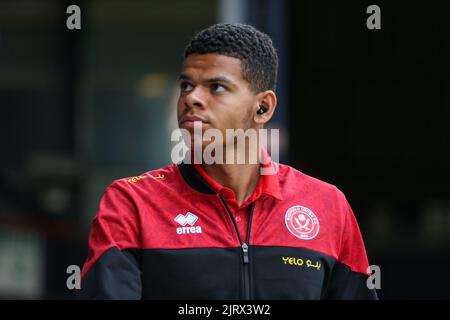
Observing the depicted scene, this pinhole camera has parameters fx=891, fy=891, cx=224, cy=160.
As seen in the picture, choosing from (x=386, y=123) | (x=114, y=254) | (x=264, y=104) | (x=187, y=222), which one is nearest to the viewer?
(x=114, y=254)

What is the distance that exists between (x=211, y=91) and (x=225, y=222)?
0.40 m

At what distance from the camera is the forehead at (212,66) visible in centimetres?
263

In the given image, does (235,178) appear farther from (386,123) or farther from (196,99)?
(386,123)

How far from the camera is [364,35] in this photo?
811 centimetres

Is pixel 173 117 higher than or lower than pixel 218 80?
lower

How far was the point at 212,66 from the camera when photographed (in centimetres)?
263

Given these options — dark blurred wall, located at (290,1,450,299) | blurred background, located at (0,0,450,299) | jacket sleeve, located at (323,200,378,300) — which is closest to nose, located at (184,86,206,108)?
jacket sleeve, located at (323,200,378,300)

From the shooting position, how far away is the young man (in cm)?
257

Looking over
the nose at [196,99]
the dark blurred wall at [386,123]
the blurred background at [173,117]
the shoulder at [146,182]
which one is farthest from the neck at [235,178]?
the dark blurred wall at [386,123]

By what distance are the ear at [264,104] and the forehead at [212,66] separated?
0.44 ft

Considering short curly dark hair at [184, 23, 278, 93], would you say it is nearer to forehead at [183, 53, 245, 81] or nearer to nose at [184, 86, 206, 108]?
forehead at [183, 53, 245, 81]

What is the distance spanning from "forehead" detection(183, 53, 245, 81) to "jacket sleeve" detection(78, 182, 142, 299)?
0.43 m

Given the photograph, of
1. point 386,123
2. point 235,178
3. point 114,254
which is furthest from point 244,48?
point 386,123

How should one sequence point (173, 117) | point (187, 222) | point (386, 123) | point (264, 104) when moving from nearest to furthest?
point (187, 222)
point (264, 104)
point (386, 123)
point (173, 117)
